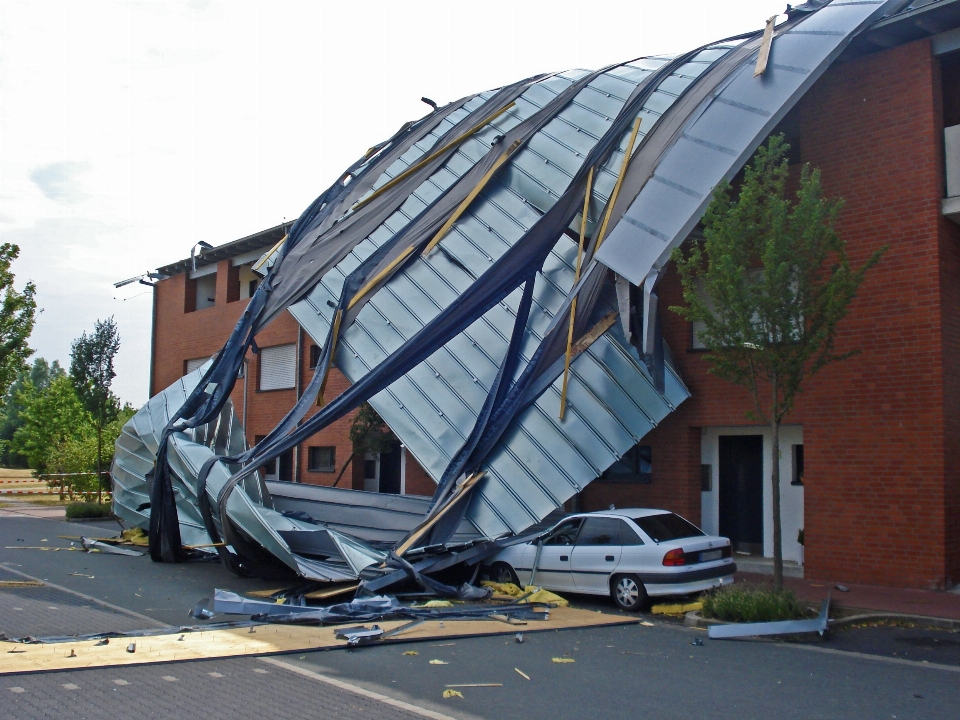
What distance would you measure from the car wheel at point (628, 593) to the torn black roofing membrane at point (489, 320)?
6.73 ft

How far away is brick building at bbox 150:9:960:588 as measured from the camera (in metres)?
12.0

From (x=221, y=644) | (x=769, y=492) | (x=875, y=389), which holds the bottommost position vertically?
(x=221, y=644)

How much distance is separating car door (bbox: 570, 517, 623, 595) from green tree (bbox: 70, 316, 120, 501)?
20273 millimetres

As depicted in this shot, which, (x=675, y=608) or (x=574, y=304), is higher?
(x=574, y=304)

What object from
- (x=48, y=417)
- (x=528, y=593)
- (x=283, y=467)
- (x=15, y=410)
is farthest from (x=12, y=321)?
(x=15, y=410)

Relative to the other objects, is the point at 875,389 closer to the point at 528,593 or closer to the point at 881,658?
the point at 881,658

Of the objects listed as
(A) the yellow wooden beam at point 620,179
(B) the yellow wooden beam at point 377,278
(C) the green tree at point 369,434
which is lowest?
(C) the green tree at point 369,434

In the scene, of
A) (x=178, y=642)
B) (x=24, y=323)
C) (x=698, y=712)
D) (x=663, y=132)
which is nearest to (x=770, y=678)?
(x=698, y=712)

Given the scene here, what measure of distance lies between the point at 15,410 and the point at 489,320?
89.2m

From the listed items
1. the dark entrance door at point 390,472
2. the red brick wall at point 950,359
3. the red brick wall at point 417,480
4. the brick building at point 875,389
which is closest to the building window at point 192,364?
the dark entrance door at point 390,472

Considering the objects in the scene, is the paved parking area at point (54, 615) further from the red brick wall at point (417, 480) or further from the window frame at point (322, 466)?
the window frame at point (322, 466)

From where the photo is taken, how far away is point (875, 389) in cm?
1250

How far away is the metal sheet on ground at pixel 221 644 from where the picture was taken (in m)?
6.93

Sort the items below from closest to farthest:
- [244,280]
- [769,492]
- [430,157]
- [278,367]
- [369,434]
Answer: [769,492] < [430,157] < [369,434] < [278,367] < [244,280]
